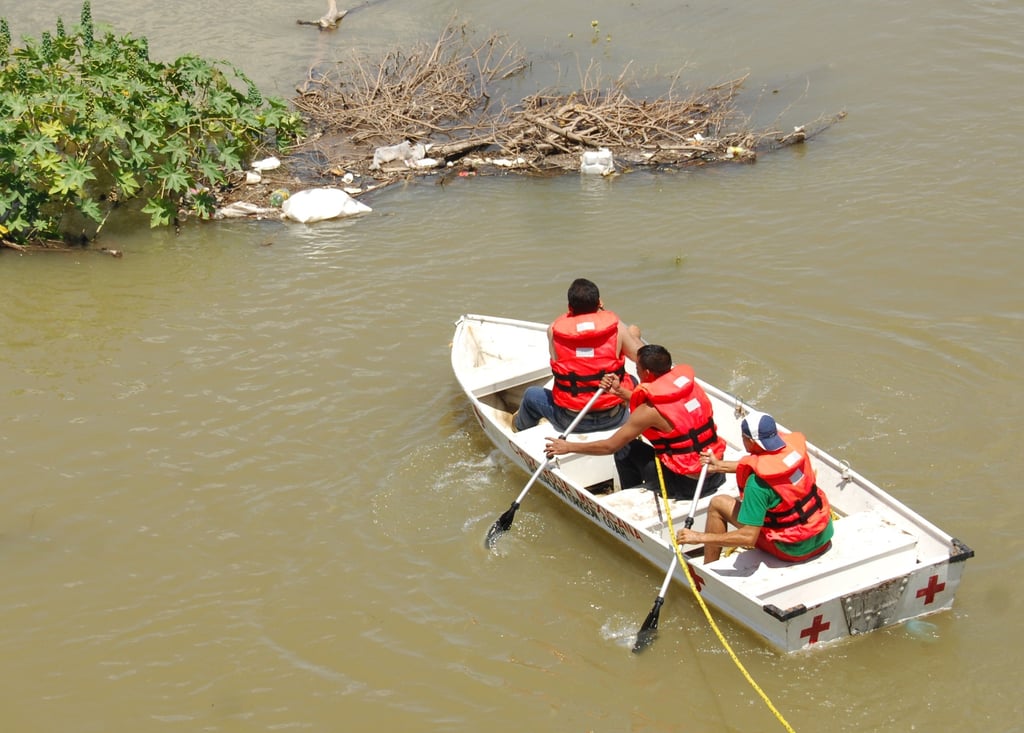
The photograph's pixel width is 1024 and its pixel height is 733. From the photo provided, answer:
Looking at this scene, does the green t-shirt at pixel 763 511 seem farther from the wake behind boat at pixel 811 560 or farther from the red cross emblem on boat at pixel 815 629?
the red cross emblem on boat at pixel 815 629

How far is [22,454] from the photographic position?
9750 mm

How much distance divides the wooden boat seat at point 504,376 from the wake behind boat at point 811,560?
96 centimetres

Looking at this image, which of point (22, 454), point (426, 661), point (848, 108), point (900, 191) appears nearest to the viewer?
point (426, 661)

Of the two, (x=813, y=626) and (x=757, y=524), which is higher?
(x=757, y=524)

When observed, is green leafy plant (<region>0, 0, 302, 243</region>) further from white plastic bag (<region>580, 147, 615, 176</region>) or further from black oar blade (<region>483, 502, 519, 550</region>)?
black oar blade (<region>483, 502, 519, 550</region>)

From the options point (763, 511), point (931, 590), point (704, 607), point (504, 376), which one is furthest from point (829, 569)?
point (504, 376)

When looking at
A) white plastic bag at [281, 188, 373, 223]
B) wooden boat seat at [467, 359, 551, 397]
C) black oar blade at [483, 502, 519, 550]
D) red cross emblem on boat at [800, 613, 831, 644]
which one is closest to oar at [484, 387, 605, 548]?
black oar blade at [483, 502, 519, 550]

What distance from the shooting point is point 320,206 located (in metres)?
14.2

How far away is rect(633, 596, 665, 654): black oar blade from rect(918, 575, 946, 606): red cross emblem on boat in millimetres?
1773

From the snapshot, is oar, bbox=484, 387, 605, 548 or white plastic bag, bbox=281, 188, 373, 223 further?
white plastic bag, bbox=281, 188, 373, 223

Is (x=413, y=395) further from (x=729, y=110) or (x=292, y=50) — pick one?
(x=292, y=50)

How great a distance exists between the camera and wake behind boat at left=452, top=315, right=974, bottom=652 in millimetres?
6910

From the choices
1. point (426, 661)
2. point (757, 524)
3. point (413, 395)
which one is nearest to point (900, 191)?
point (413, 395)

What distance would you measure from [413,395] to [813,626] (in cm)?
495
